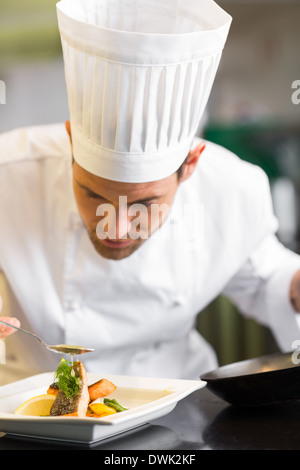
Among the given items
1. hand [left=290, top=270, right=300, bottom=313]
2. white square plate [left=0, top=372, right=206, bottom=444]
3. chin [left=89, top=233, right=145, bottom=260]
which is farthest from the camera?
hand [left=290, top=270, right=300, bottom=313]

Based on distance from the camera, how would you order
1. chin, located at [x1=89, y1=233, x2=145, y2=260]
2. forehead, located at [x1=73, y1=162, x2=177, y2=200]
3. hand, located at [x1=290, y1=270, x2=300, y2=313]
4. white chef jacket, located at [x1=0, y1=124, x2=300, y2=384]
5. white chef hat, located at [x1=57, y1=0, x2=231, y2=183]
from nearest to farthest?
white chef hat, located at [x1=57, y1=0, x2=231, y2=183], forehead, located at [x1=73, y1=162, x2=177, y2=200], chin, located at [x1=89, y1=233, x2=145, y2=260], white chef jacket, located at [x1=0, y1=124, x2=300, y2=384], hand, located at [x1=290, y1=270, x2=300, y2=313]

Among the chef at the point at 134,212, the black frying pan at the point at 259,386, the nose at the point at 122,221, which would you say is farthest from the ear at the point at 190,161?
the black frying pan at the point at 259,386

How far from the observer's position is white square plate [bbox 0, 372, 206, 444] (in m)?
0.76

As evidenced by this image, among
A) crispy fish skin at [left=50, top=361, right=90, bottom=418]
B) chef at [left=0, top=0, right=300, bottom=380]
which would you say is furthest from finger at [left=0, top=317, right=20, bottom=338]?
crispy fish skin at [left=50, top=361, right=90, bottom=418]

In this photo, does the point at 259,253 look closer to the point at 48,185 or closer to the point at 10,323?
the point at 48,185

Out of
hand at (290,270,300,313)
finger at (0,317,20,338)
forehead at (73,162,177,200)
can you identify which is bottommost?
finger at (0,317,20,338)

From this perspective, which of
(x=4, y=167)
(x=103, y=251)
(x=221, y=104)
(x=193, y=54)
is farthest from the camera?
(x=221, y=104)

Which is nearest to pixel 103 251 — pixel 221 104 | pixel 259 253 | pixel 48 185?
pixel 48 185

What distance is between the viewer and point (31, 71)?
3.29m

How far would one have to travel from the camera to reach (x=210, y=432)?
827 millimetres

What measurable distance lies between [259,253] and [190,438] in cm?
73

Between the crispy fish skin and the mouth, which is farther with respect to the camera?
the mouth

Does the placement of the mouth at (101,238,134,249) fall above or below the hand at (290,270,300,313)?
above

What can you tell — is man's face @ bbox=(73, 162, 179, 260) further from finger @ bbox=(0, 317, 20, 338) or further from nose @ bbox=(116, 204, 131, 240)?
finger @ bbox=(0, 317, 20, 338)
